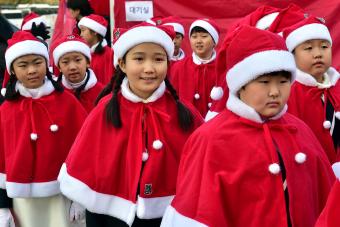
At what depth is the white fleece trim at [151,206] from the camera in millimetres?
3461

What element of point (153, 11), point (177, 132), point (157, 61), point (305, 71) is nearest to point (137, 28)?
point (157, 61)

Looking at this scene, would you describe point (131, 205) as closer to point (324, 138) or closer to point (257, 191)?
point (257, 191)

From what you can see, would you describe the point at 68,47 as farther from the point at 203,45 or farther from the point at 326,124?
the point at 326,124

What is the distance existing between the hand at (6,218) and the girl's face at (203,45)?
3090 millimetres

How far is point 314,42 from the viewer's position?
4105 millimetres

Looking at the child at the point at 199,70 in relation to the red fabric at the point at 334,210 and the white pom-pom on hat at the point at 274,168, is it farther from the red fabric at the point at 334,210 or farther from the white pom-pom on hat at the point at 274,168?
the red fabric at the point at 334,210

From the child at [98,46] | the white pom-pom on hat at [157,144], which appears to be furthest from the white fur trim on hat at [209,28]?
the white pom-pom on hat at [157,144]

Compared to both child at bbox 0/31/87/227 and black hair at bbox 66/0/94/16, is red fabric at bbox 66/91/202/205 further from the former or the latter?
black hair at bbox 66/0/94/16

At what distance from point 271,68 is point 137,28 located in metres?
1.16

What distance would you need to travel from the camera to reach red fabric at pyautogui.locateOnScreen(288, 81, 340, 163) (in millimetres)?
4082

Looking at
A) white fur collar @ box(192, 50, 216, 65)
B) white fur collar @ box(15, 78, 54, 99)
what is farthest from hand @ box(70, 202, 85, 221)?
white fur collar @ box(192, 50, 216, 65)

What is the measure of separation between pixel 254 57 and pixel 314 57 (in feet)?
4.17

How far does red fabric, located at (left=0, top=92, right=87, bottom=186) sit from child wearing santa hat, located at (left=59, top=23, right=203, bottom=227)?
777mm

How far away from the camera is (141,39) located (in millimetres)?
3602
